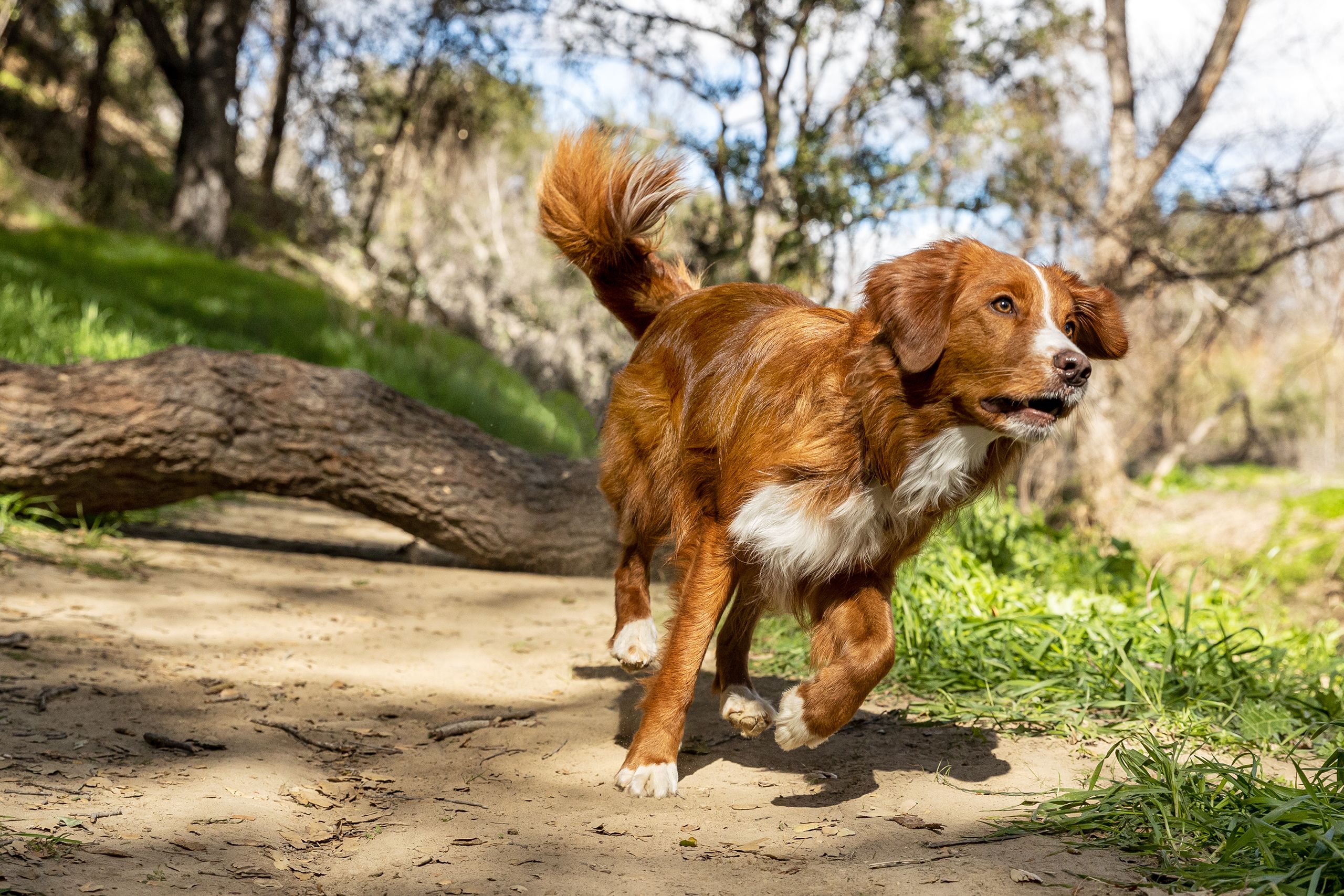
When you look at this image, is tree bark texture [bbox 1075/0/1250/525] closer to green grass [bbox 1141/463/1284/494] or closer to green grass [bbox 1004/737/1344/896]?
green grass [bbox 1141/463/1284/494]

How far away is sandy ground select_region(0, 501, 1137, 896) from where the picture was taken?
8.53 ft

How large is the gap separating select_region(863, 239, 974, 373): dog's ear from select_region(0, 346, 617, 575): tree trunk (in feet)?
13.1

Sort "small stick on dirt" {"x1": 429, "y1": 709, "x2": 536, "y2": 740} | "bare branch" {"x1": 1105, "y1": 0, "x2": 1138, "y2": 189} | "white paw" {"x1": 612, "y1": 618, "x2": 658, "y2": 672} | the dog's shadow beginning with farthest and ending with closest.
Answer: "bare branch" {"x1": 1105, "y1": 0, "x2": 1138, "y2": 189}
"white paw" {"x1": 612, "y1": 618, "x2": 658, "y2": 672}
"small stick on dirt" {"x1": 429, "y1": 709, "x2": 536, "y2": 740}
the dog's shadow

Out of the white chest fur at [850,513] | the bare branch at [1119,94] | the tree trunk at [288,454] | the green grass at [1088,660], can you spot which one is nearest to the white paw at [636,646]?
the white chest fur at [850,513]

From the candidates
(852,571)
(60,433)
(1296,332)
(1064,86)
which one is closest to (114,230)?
(60,433)

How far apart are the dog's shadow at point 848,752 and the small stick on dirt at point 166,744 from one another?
144cm

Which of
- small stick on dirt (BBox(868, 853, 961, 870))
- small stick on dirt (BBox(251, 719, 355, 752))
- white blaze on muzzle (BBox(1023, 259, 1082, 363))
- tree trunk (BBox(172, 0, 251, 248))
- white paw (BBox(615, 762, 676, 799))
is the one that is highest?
tree trunk (BBox(172, 0, 251, 248))

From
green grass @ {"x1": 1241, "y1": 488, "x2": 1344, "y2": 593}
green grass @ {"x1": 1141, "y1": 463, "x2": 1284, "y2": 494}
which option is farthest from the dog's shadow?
green grass @ {"x1": 1141, "y1": 463, "x2": 1284, "y2": 494}

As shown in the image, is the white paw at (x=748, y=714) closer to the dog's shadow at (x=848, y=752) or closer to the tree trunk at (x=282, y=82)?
the dog's shadow at (x=848, y=752)

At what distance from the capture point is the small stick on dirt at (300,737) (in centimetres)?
360

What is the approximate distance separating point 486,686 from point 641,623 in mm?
891

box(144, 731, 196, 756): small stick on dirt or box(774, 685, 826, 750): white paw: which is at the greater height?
box(774, 685, 826, 750): white paw

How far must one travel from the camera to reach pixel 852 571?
3.47m

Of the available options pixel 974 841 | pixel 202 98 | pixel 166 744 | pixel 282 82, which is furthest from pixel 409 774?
pixel 282 82
